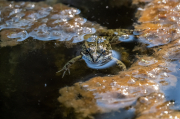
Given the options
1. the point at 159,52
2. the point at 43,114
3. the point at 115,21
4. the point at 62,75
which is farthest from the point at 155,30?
the point at 43,114

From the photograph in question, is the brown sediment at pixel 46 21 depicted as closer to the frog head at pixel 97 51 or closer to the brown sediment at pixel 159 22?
the frog head at pixel 97 51

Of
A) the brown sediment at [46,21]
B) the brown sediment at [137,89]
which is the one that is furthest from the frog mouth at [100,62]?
the brown sediment at [46,21]

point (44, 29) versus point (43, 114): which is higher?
point (44, 29)

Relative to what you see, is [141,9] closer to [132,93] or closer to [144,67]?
[144,67]

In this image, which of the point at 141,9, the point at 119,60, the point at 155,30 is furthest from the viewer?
the point at 141,9

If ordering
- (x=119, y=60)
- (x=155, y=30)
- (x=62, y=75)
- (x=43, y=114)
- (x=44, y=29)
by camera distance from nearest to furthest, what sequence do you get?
(x=43, y=114)
(x=62, y=75)
(x=119, y=60)
(x=155, y=30)
(x=44, y=29)

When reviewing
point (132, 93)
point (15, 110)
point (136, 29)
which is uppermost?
point (136, 29)
